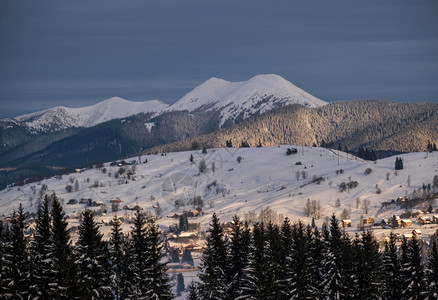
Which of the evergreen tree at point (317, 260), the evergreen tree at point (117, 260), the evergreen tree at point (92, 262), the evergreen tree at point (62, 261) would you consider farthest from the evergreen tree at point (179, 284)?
the evergreen tree at point (62, 261)

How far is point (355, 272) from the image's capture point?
7694cm

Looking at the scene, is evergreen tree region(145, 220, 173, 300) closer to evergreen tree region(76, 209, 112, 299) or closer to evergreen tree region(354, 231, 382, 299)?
evergreen tree region(76, 209, 112, 299)

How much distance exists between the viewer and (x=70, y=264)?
51062mm

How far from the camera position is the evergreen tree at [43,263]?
56.7 meters

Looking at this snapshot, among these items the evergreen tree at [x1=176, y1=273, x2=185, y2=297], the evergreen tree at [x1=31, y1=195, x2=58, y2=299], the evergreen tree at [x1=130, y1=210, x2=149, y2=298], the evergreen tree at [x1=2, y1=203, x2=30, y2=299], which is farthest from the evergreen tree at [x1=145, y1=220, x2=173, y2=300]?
the evergreen tree at [x1=176, y1=273, x2=185, y2=297]

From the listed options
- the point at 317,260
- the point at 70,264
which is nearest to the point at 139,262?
the point at 70,264

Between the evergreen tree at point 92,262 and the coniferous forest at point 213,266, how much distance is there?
0.09 m

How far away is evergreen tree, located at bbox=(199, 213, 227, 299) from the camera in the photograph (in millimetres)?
70812

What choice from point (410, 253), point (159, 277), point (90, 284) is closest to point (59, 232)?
point (90, 284)

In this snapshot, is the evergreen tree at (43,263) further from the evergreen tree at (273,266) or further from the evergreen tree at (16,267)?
the evergreen tree at (273,266)

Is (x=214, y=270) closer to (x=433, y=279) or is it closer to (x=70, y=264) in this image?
(x=433, y=279)

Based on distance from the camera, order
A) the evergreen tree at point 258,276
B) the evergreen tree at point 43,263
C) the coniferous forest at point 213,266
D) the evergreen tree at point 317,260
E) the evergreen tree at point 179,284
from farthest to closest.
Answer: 1. the evergreen tree at point 179,284
2. the evergreen tree at point 317,260
3. the evergreen tree at point 258,276
4. the coniferous forest at point 213,266
5. the evergreen tree at point 43,263

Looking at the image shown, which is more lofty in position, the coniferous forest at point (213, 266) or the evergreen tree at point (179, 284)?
the coniferous forest at point (213, 266)

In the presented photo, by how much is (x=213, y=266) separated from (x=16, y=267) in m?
23.1
